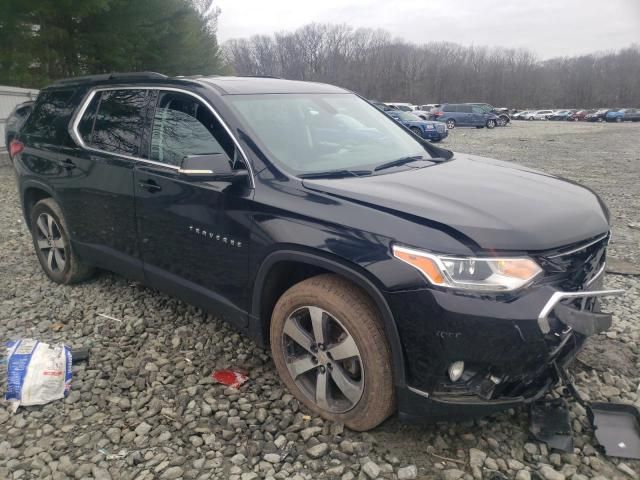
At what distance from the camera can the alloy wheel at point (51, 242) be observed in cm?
448

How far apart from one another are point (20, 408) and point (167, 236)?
129cm

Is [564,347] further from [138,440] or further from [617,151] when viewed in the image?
[617,151]

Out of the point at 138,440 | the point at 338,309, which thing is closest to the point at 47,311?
the point at 138,440

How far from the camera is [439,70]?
100 m

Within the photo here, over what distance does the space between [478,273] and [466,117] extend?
115ft

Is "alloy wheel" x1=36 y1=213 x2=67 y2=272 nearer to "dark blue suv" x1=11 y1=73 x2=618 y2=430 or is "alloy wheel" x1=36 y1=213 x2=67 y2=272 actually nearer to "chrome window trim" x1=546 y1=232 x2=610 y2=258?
"dark blue suv" x1=11 y1=73 x2=618 y2=430

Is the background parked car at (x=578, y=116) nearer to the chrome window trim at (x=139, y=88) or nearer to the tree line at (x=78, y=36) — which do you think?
the tree line at (x=78, y=36)

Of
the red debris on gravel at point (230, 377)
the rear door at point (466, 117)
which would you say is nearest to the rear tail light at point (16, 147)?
the red debris on gravel at point (230, 377)

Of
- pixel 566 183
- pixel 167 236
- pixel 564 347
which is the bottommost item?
pixel 564 347

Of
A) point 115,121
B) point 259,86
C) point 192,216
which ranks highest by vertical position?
point 259,86

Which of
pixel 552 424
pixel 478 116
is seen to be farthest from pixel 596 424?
pixel 478 116

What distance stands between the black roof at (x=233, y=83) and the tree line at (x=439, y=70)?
79526 mm

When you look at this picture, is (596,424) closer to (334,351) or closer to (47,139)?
(334,351)

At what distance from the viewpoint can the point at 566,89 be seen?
9125 centimetres
